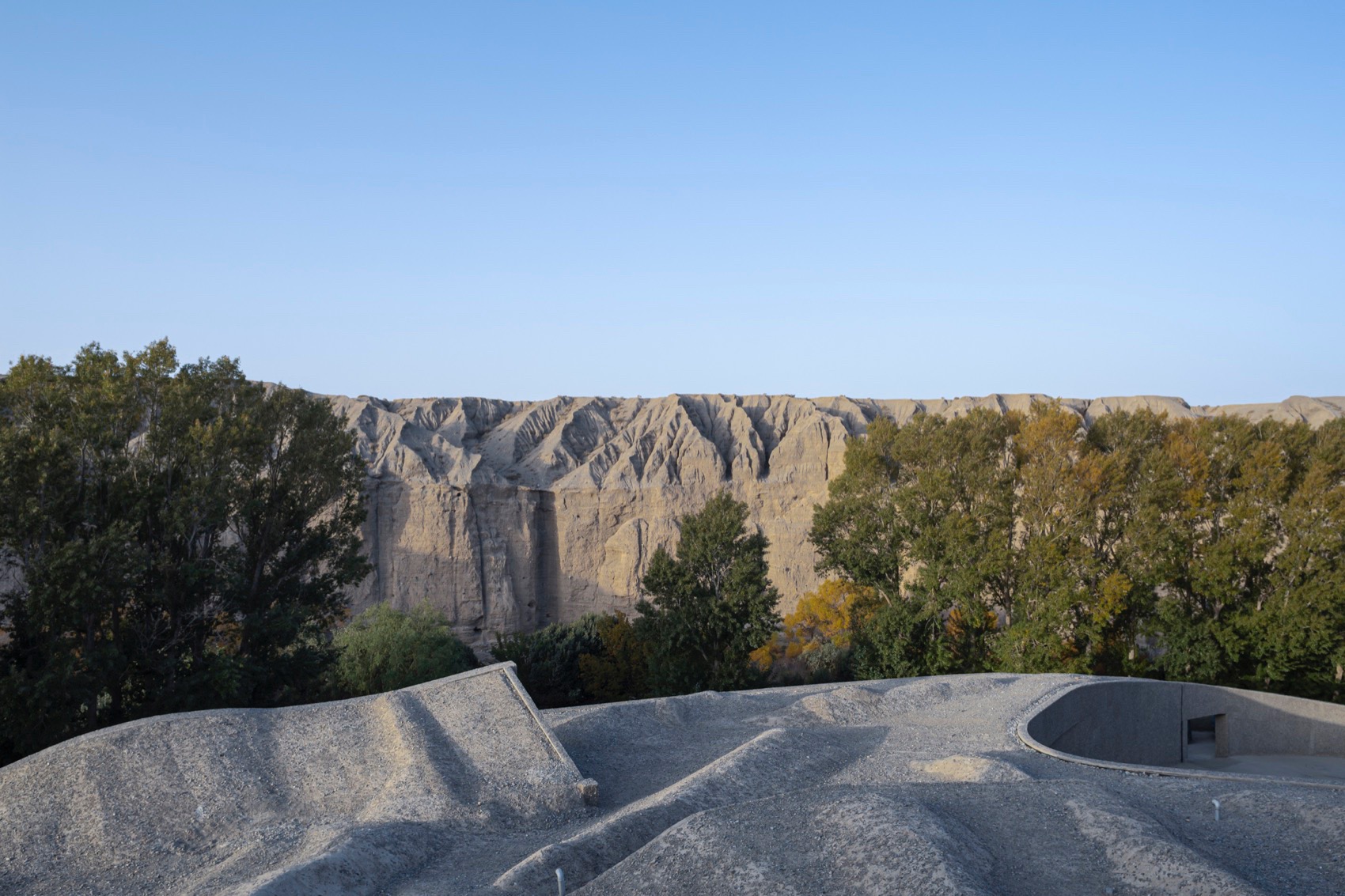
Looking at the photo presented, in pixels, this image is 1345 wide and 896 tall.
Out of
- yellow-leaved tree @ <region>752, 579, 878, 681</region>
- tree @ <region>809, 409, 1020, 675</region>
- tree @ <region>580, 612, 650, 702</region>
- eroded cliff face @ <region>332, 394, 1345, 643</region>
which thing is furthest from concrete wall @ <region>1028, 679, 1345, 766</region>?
eroded cliff face @ <region>332, 394, 1345, 643</region>

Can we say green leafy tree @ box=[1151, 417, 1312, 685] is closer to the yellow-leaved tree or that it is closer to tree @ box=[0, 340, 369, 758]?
the yellow-leaved tree

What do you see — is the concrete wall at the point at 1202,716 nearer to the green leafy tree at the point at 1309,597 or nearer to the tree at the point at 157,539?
the green leafy tree at the point at 1309,597

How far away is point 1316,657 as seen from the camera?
25.9 meters

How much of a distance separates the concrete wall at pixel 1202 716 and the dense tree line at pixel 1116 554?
254 centimetres

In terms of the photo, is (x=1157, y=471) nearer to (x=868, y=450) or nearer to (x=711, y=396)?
(x=868, y=450)

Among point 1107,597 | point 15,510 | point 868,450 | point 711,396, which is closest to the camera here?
point 15,510

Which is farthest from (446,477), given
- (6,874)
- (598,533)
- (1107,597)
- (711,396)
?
(6,874)

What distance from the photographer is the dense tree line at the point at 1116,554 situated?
2534cm

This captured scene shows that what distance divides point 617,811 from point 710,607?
12453mm

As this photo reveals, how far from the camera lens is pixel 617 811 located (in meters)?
13.2

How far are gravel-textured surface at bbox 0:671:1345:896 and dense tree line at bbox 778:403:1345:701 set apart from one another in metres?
7.86

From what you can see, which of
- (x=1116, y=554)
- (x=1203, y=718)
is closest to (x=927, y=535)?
(x=1116, y=554)

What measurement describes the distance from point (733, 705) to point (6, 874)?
12922 mm

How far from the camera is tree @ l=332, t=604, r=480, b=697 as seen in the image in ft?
86.9
